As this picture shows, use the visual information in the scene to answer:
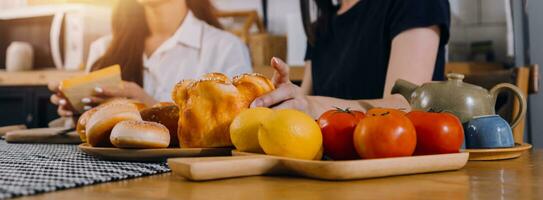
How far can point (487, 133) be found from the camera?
34.5 inches

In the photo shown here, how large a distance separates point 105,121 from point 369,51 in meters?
0.96

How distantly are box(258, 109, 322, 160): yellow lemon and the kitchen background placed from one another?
1734 mm

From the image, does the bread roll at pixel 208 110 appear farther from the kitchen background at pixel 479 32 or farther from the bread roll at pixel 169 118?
the kitchen background at pixel 479 32

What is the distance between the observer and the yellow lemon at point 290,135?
2.37ft

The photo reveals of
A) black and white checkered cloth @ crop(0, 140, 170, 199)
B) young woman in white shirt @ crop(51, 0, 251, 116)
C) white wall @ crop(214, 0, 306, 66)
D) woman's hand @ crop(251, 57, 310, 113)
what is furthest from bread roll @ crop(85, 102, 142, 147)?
white wall @ crop(214, 0, 306, 66)

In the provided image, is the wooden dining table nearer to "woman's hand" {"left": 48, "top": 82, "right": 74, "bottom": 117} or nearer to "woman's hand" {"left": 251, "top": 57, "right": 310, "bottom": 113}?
"woman's hand" {"left": 251, "top": 57, "right": 310, "bottom": 113}

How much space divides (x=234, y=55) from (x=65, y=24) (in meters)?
1.61

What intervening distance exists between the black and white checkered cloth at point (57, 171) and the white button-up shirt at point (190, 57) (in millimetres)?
1675

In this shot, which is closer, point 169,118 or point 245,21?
point 169,118

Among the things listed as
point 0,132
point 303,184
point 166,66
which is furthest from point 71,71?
point 303,184

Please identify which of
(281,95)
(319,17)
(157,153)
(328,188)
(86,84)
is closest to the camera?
(328,188)

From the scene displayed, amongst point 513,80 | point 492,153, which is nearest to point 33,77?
point 513,80

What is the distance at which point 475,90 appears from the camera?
922 millimetres

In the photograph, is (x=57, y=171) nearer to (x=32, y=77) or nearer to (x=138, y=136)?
(x=138, y=136)
